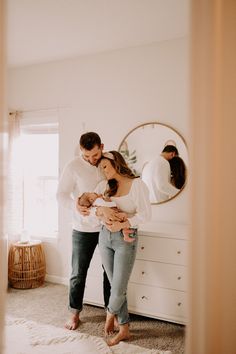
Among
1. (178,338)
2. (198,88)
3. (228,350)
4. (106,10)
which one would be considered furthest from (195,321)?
(106,10)

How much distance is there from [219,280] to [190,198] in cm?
27

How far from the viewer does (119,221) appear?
2.39 meters

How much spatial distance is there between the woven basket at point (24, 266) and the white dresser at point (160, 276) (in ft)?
4.53

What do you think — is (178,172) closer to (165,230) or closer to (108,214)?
(165,230)

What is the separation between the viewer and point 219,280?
3.43 ft

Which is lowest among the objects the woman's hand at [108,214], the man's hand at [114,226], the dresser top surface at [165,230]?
the dresser top surface at [165,230]

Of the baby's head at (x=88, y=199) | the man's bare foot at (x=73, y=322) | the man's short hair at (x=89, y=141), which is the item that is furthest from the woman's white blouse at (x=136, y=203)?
the man's bare foot at (x=73, y=322)

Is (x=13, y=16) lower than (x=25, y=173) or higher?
higher

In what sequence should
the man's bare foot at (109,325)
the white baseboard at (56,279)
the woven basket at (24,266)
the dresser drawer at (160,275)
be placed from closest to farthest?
the man's bare foot at (109,325), the dresser drawer at (160,275), the woven basket at (24,266), the white baseboard at (56,279)

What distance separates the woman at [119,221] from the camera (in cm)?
238

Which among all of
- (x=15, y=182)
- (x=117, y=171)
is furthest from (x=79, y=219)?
(x=15, y=182)

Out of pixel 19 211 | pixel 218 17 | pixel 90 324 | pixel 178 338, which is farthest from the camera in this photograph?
pixel 19 211

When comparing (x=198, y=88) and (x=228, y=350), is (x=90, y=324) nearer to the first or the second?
(x=228, y=350)

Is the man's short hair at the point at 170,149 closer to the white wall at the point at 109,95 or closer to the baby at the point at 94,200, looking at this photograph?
the white wall at the point at 109,95
